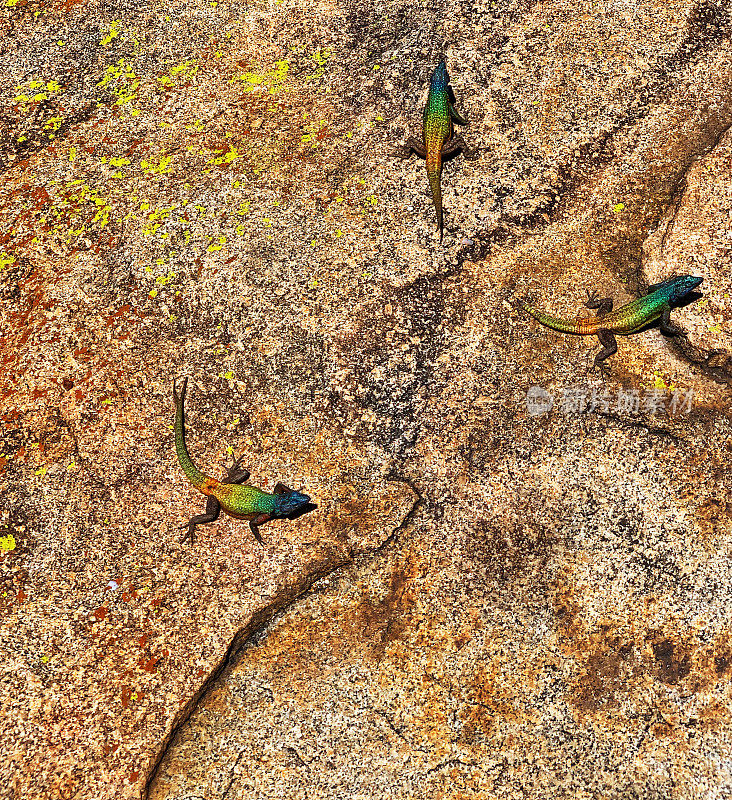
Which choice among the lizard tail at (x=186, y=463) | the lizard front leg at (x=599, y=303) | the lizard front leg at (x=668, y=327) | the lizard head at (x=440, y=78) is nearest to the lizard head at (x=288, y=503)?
the lizard tail at (x=186, y=463)

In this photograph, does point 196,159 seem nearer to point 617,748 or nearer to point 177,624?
point 177,624

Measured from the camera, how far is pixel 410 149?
13.7 feet

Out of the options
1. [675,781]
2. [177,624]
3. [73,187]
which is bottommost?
[675,781]

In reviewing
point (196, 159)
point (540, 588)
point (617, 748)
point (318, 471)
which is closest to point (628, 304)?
point (540, 588)

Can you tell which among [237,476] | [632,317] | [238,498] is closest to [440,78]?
[632,317]

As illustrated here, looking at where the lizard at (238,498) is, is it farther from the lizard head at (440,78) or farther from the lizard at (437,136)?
the lizard head at (440,78)

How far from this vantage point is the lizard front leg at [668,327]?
359 cm

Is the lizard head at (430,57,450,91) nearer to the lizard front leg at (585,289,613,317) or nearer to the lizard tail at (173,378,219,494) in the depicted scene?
the lizard front leg at (585,289,613,317)

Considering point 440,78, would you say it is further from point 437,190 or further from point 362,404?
point 362,404

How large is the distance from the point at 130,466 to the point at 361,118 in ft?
8.57

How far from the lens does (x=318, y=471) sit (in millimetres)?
3457

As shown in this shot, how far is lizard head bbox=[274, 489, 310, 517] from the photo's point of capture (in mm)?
3275

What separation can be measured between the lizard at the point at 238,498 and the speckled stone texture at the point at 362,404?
0.26ft

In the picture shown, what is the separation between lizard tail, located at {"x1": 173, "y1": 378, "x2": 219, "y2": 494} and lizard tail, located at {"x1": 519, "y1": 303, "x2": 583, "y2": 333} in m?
1.92
